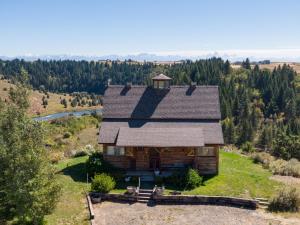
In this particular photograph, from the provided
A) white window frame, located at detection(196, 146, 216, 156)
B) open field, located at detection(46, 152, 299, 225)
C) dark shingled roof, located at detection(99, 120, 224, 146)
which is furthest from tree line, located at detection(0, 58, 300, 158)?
open field, located at detection(46, 152, 299, 225)

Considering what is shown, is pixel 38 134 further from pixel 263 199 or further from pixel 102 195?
pixel 263 199

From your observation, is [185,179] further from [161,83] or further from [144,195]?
[161,83]

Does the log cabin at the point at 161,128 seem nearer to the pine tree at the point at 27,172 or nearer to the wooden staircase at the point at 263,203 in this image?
the wooden staircase at the point at 263,203

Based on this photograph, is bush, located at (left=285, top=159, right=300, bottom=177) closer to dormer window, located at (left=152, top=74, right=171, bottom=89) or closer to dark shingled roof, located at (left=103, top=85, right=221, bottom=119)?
dark shingled roof, located at (left=103, top=85, right=221, bottom=119)

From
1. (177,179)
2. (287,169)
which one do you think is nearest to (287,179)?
(287,169)

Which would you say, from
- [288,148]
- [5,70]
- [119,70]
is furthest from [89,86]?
[288,148]

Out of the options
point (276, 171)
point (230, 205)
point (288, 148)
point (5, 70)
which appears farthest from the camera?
point (5, 70)

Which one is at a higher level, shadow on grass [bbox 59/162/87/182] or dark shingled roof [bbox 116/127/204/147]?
dark shingled roof [bbox 116/127/204/147]
